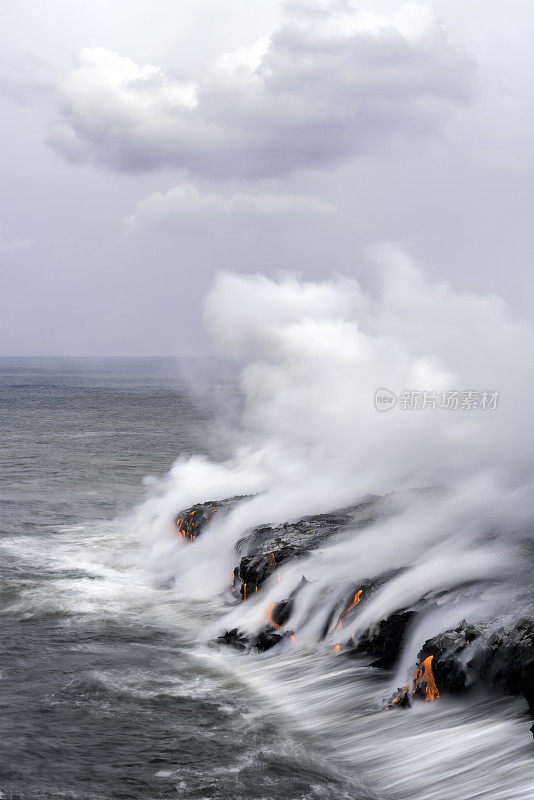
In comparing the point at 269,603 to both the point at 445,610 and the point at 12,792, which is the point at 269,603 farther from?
the point at 12,792

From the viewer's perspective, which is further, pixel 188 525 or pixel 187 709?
pixel 188 525

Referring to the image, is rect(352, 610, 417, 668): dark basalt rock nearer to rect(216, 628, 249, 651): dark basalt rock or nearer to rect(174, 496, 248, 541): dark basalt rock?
rect(216, 628, 249, 651): dark basalt rock

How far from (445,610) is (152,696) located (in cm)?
781

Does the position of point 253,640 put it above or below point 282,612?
below

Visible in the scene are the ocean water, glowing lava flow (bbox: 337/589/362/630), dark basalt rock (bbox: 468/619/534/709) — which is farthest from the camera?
glowing lava flow (bbox: 337/589/362/630)

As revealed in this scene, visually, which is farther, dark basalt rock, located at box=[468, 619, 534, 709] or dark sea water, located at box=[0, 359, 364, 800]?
dark basalt rock, located at box=[468, 619, 534, 709]

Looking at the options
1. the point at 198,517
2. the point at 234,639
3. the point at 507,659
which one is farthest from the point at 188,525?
the point at 507,659

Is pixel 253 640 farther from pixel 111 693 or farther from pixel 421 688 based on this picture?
pixel 421 688

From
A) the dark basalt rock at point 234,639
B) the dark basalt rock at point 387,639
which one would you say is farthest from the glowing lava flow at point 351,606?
the dark basalt rock at point 234,639

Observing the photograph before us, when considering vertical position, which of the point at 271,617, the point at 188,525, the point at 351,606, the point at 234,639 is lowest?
the point at 234,639

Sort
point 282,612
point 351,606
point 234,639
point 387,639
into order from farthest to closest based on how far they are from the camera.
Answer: point 282,612
point 234,639
point 351,606
point 387,639

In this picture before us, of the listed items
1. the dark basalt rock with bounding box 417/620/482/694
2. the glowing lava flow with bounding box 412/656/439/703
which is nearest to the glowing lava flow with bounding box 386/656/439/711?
the glowing lava flow with bounding box 412/656/439/703

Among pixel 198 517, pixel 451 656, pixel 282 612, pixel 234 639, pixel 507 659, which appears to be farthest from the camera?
pixel 198 517

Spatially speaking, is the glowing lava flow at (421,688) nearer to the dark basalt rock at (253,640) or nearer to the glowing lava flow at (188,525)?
the dark basalt rock at (253,640)
